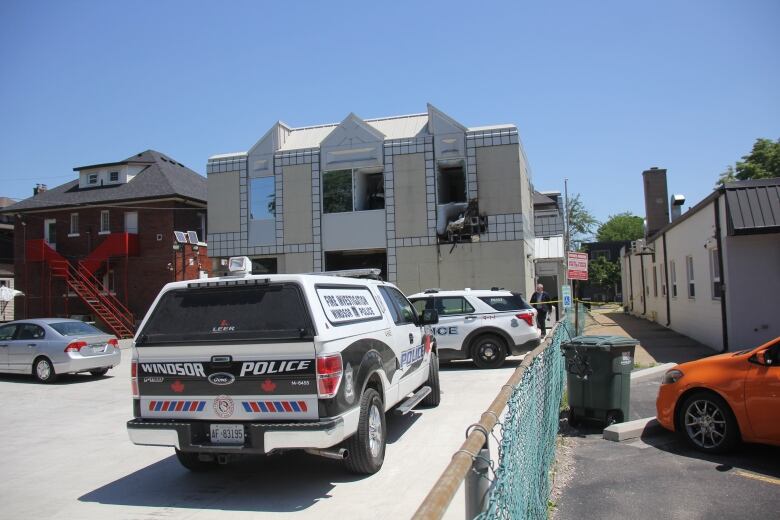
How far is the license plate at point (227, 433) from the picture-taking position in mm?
5328

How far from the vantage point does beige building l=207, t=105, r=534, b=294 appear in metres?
21.4

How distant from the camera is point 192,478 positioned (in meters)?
6.25

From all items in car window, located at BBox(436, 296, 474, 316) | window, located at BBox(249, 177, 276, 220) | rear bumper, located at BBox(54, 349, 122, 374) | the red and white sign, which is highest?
window, located at BBox(249, 177, 276, 220)

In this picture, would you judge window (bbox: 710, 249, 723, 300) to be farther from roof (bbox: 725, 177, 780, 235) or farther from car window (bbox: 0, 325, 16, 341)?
car window (bbox: 0, 325, 16, 341)

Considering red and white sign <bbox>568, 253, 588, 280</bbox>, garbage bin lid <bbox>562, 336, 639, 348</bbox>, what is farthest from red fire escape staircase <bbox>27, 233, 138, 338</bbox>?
garbage bin lid <bbox>562, 336, 639, 348</bbox>

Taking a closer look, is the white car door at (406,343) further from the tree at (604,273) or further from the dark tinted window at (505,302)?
the tree at (604,273)

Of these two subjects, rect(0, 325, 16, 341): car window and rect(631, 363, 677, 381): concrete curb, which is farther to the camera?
rect(0, 325, 16, 341): car window

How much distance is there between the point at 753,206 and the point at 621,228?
84333 mm

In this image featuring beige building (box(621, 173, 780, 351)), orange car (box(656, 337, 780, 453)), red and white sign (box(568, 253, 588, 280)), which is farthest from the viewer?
red and white sign (box(568, 253, 588, 280))

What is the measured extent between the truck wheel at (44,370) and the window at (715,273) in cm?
1595

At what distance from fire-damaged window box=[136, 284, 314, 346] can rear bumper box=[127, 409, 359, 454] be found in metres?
0.75

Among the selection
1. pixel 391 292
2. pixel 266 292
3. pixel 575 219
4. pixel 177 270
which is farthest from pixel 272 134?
pixel 575 219

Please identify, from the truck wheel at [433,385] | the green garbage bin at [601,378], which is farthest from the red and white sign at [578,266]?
the green garbage bin at [601,378]

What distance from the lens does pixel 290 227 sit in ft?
76.4
